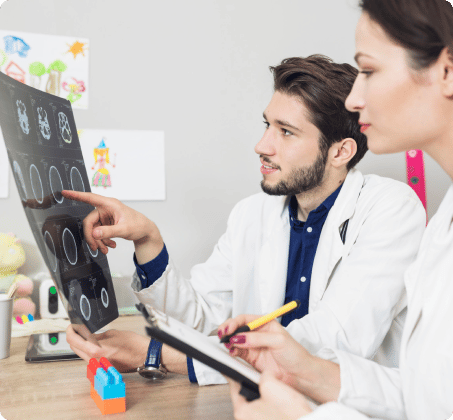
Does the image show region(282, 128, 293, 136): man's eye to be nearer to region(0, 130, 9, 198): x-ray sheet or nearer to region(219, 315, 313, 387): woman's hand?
region(219, 315, 313, 387): woman's hand

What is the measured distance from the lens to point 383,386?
0.73 metres

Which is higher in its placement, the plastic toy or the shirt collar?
the shirt collar

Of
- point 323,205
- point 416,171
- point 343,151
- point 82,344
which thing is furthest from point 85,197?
point 416,171

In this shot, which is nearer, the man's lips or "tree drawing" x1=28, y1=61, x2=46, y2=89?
the man's lips

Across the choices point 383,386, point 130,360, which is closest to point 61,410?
point 130,360

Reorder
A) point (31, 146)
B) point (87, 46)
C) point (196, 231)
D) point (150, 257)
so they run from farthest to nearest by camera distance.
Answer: point (196, 231) < point (87, 46) < point (150, 257) < point (31, 146)

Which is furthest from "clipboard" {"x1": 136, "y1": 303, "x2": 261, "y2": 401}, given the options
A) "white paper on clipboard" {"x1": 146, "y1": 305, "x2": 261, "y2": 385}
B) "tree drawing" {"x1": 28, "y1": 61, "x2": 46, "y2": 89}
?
"tree drawing" {"x1": 28, "y1": 61, "x2": 46, "y2": 89}

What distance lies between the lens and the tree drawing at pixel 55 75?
60.6 inches

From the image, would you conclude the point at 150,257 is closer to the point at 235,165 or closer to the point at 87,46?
the point at 235,165

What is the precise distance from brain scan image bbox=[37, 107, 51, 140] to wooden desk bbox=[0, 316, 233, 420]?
495 mm

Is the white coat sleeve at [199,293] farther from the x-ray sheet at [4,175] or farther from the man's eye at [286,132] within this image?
the x-ray sheet at [4,175]

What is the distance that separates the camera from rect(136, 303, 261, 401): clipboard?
53 centimetres

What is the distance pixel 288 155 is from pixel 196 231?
59 cm

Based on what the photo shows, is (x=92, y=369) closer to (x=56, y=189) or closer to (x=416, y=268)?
(x=56, y=189)
